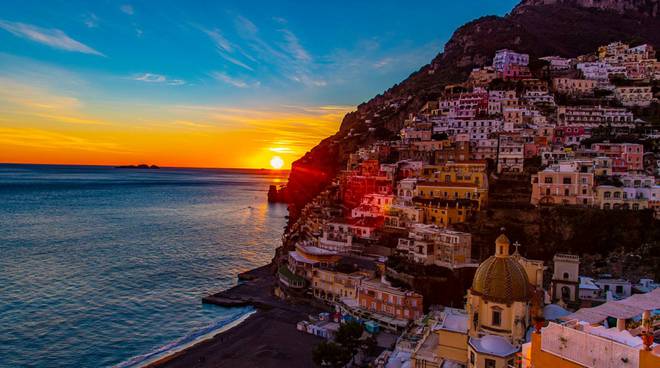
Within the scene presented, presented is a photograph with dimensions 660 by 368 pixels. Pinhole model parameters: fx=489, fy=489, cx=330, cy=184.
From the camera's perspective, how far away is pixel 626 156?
2562 inches

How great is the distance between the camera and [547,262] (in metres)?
52.1

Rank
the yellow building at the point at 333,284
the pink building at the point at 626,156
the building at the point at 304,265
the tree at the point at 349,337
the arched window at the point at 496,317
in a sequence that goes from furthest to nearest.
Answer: the pink building at the point at 626,156
the building at the point at 304,265
the yellow building at the point at 333,284
the tree at the point at 349,337
the arched window at the point at 496,317

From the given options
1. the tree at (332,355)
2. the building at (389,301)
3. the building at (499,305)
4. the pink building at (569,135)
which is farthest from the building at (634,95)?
the tree at (332,355)

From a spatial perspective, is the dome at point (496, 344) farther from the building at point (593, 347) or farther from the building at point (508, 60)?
the building at point (508, 60)

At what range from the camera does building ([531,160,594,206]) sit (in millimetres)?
56594

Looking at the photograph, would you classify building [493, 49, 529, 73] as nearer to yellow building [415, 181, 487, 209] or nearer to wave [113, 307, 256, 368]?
yellow building [415, 181, 487, 209]

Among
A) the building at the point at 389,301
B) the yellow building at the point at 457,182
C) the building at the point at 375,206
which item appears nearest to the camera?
the building at the point at 389,301

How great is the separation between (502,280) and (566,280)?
61.8 ft

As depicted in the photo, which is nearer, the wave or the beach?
the beach

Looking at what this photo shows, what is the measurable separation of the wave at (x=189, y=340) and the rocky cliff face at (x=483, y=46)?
57.7m

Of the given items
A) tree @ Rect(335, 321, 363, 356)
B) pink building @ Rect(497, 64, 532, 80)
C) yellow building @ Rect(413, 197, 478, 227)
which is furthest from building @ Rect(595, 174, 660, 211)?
pink building @ Rect(497, 64, 532, 80)

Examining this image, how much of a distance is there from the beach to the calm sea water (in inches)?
121

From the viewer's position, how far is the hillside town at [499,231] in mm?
25656

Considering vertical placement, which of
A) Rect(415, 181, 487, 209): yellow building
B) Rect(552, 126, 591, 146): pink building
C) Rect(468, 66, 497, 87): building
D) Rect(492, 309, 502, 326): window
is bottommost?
Rect(492, 309, 502, 326): window
